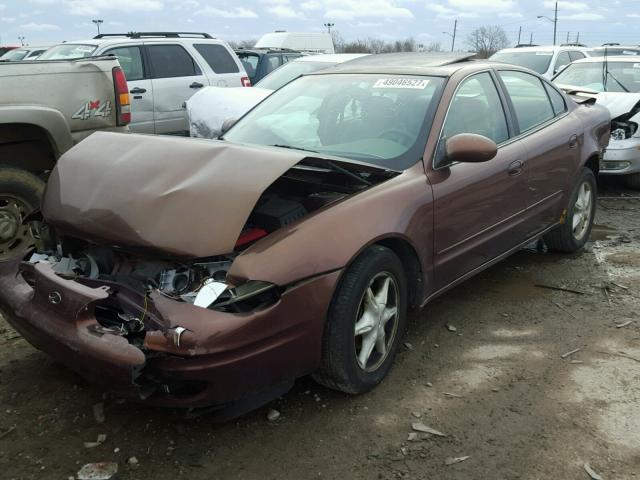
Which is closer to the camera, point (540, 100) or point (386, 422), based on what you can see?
point (386, 422)

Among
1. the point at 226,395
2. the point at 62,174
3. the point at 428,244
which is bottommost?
the point at 226,395

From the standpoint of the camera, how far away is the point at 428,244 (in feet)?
11.3

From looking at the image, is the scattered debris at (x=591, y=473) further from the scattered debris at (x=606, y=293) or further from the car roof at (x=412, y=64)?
the car roof at (x=412, y=64)

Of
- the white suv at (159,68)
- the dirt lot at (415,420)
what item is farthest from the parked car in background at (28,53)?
the dirt lot at (415,420)

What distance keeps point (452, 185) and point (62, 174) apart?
213 cm

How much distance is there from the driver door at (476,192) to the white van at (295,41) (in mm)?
17698

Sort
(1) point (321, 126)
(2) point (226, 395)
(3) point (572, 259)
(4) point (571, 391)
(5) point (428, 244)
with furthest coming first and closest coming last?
(3) point (572, 259) < (1) point (321, 126) < (5) point (428, 244) < (4) point (571, 391) < (2) point (226, 395)

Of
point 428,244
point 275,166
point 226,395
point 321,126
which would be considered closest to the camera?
point 226,395

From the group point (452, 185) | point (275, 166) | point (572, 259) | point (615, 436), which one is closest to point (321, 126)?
point (452, 185)

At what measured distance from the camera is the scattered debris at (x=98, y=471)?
2.55 m

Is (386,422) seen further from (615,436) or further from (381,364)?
(615,436)

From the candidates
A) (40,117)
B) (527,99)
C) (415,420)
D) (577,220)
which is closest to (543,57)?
(577,220)

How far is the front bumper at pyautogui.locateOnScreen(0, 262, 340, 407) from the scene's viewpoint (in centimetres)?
246

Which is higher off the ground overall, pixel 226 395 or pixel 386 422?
pixel 226 395
